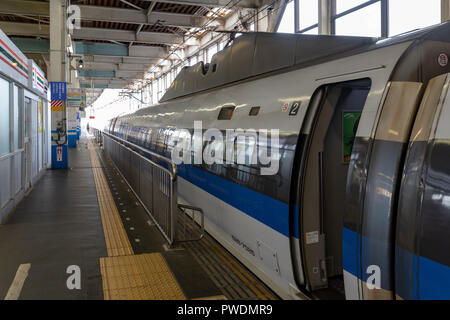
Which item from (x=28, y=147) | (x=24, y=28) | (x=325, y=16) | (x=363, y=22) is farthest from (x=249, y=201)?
(x=24, y=28)

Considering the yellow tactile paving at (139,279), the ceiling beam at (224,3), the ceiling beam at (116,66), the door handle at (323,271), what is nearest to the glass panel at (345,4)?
the ceiling beam at (224,3)

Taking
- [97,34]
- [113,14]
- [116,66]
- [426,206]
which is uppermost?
[116,66]

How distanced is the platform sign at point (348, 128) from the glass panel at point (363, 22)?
16.1ft

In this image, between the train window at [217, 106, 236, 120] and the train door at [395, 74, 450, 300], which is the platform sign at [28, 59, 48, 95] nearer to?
the train window at [217, 106, 236, 120]

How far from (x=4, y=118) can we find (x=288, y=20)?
26.6 feet

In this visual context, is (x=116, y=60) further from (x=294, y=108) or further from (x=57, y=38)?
(x=294, y=108)

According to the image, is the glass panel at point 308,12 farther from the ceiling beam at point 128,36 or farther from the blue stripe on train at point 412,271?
the blue stripe on train at point 412,271

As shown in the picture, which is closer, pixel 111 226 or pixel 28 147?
pixel 111 226

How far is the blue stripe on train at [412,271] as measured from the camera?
1.90 m

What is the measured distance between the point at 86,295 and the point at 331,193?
2.33m

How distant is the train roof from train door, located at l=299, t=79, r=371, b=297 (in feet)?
1.32

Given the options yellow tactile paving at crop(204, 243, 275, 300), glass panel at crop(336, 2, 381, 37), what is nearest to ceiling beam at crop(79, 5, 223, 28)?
glass panel at crop(336, 2, 381, 37)

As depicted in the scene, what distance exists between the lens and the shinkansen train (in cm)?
208

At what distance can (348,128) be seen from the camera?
3.32m
